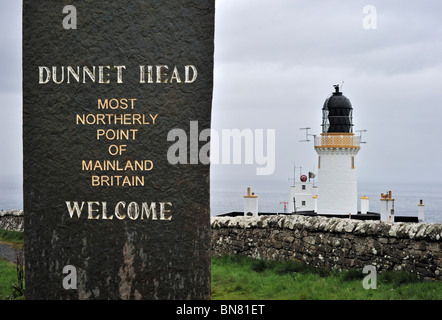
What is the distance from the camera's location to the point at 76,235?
21.4 feet

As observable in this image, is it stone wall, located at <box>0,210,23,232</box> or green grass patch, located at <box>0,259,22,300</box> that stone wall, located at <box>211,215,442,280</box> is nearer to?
green grass patch, located at <box>0,259,22,300</box>

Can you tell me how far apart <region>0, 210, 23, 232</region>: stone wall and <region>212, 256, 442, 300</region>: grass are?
10.9 meters

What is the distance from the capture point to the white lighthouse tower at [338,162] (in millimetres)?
37431

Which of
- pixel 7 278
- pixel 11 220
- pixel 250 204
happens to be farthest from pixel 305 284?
pixel 250 204

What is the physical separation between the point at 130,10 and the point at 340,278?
21.5ft

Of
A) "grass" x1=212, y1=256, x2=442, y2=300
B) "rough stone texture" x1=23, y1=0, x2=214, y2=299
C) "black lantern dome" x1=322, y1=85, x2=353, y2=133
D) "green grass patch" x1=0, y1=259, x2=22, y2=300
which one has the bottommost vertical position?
"green grass patch" x1=0, y1=259, x2=22, y2=300

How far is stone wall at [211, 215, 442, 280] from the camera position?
34.5 feet

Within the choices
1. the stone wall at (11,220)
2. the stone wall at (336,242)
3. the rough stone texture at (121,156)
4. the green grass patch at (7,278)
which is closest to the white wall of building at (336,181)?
the stone wall at (11,220)

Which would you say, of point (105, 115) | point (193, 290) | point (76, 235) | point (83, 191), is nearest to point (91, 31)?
point (105, 115)

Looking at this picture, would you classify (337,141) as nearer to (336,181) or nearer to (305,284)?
(336,181)

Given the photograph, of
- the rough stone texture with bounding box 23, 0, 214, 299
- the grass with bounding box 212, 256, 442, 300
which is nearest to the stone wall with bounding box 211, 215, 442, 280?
the grass with bounding box 212, 256, 442, 300

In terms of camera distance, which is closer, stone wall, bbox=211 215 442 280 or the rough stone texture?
the rough stone texture

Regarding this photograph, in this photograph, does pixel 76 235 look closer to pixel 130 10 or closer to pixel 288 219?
pixel 130 10
